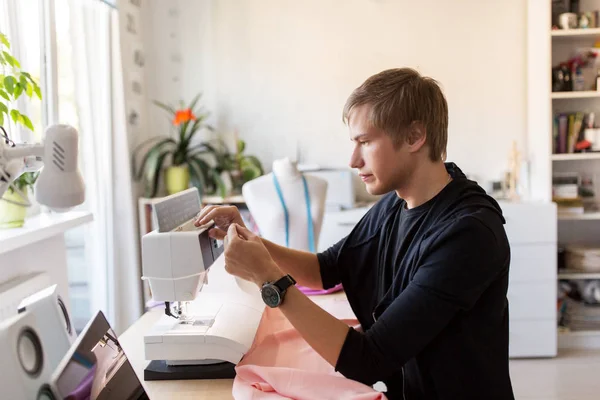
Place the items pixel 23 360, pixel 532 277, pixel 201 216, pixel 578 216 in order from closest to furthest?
pixel 23 360 → pixel 201 216 → pixel 532 277 → pixel 578 216

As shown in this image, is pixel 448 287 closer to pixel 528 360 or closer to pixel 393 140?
pixel 393 140

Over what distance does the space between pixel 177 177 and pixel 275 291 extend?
2435 millimetres

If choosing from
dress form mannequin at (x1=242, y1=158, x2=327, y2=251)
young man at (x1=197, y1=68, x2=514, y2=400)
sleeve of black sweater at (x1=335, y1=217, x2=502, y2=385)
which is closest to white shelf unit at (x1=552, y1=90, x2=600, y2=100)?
dress form mannequin at (x1=242, y1=158, x2=327, y2=251)

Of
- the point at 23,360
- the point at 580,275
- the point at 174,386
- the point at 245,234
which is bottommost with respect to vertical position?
the point at 580,275

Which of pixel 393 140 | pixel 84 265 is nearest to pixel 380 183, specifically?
pixel 393 140

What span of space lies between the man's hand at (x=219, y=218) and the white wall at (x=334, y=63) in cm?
224

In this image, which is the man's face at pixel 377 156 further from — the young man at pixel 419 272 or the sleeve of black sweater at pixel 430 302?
the sleeve of black sweater at pixel 430 302

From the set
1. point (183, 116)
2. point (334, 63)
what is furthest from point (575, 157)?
point (183, 116)

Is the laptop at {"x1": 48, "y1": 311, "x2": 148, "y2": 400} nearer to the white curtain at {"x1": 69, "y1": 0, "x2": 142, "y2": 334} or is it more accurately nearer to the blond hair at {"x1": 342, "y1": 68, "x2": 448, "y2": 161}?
the blond hair at {"x1": 342, "y1": 68, "x2": 448, "y2": 161}

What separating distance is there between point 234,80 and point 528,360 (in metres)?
2.52

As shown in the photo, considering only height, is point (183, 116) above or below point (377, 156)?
above

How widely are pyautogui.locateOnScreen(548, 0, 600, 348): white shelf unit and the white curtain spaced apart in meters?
2.50

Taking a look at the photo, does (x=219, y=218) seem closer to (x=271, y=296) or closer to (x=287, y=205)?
(x=271, y=296)

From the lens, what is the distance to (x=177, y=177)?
3.57 m
